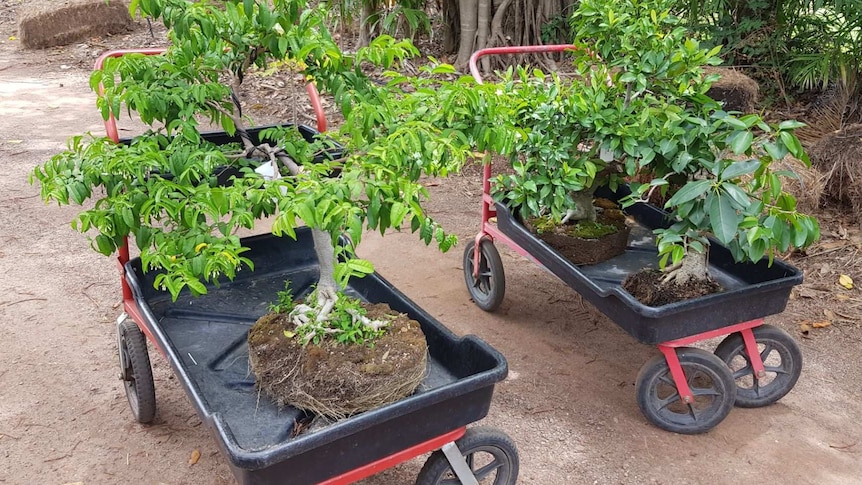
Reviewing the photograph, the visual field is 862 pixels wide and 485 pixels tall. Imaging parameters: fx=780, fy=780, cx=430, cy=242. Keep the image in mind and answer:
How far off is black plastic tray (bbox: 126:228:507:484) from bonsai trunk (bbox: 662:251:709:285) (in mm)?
930

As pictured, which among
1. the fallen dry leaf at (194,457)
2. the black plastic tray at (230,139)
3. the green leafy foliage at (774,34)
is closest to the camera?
the fallen dry leaf at (194,457)

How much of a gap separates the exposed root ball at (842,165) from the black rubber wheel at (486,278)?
204cm

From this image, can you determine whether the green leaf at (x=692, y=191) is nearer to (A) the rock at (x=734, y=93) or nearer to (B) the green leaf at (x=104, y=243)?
(B) the green leaf at (x=104, y=243)

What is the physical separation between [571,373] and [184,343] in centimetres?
146

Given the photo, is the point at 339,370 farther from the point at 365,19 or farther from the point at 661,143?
the point at 365,19

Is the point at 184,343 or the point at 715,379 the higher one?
the point at 184,343

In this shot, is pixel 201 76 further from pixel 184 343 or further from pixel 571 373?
pixel 571 373

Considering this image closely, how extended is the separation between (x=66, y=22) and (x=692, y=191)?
8.27m

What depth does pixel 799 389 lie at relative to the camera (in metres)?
2.94

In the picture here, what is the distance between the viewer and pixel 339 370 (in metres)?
2.00

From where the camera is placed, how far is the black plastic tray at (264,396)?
5.75 ft

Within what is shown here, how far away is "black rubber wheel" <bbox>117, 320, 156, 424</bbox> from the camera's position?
8.43 ft

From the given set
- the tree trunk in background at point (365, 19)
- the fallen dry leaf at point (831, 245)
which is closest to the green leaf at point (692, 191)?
the fallen dry leaf at point (831, 245)

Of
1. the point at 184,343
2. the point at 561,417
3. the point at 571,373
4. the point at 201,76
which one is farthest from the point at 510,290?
the point at 201,76
